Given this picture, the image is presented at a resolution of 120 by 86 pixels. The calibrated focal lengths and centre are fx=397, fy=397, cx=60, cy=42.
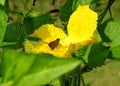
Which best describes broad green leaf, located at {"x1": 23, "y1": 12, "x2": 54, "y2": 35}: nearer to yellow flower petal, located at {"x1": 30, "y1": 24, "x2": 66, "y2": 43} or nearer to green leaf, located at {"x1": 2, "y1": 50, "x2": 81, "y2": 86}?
yellow flower petal, located at {"x1": 30, "y1": 24, "x2": 66, "y2": 43}

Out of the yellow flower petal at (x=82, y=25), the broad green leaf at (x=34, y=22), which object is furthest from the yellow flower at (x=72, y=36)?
the broad green leaf at (x=34, y=22)

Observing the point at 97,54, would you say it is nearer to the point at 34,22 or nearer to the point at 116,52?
the point at 116,52

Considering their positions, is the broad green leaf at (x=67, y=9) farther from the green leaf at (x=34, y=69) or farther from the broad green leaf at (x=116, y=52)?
the green leaf at (x=34, y=69)

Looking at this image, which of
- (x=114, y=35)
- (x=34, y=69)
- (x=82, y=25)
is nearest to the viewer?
(x=34, y=69)

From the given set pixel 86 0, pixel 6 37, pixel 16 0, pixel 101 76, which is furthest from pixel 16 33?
pixel 16 0

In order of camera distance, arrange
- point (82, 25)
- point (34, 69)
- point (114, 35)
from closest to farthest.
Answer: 1. point (34, 69)
2. point (82, 25)
3. point (114, 35)

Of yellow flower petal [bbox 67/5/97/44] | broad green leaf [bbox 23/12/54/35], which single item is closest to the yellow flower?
yellow flower petal [bbox 67/5/97/44]

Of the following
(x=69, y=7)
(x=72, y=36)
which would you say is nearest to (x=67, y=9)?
(x=69, y=7)
